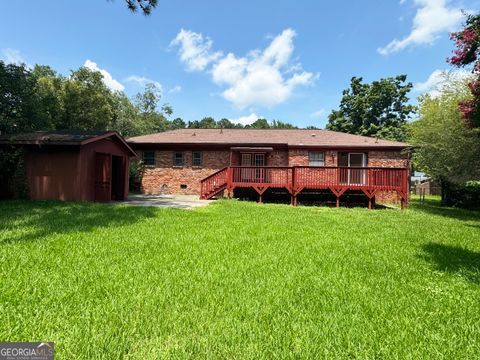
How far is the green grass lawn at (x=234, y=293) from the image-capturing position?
7.52 feet

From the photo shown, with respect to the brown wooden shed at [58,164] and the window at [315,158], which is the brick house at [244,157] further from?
the brown wooden shed at [58,164]

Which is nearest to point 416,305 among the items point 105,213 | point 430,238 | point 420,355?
point 420,355

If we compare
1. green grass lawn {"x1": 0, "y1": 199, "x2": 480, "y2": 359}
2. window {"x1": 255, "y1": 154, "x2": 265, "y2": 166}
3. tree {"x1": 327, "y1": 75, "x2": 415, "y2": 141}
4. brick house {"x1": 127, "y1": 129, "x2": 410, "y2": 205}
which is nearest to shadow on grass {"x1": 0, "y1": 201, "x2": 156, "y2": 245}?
green grass lawn {"x1": 0, "y1": 199, "x2": 480, "y2": 359}

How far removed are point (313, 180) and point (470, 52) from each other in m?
7.29

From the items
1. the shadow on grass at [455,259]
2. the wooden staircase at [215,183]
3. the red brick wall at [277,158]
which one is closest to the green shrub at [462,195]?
the red brick wall at [277,158]

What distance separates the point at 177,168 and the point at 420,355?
15999 mm

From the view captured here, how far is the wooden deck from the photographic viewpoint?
1280 centimetres

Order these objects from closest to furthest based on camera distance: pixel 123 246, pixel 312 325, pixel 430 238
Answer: pixel 312 325
pixel 123 246
pixel 430 238

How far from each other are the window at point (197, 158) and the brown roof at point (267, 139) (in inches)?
29.7

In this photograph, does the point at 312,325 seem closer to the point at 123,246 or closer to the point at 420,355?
the point at 420,355

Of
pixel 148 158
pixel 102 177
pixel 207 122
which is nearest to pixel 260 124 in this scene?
pixel 207 122

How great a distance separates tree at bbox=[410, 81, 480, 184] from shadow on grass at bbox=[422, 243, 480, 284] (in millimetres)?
8311

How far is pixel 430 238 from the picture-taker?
22.0 feet

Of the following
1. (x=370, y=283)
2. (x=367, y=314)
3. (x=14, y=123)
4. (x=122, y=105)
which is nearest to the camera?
(x=367, y=314)
